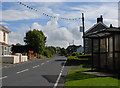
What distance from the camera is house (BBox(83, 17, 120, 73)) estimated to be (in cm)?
1455

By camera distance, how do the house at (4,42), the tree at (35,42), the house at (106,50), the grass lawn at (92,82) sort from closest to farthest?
1. the grass lawn at (92,82)
2. the house at (106,50)
3. the house at (4,42)
4. the tree at (35,42)

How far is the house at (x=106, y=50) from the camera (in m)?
14.5

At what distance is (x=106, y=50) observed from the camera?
1659 cm

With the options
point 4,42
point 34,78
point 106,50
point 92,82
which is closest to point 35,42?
point 4,42

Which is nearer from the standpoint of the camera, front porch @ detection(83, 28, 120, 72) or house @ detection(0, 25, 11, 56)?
front porch @ detection(83, 28, 120, 72)

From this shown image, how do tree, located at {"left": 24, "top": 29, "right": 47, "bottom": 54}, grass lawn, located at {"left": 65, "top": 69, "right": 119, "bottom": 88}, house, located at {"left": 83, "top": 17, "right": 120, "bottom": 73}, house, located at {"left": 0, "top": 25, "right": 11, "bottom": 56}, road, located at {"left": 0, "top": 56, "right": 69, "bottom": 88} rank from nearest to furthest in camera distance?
1. grass lawn, located at {"left": 65, "top": 69, "right": 119, "bottom": 88}
2. road, located at {"left": 0, "top": 56, "right": 69, "bottom": 88}
3. house, located at {"left": 83, "top": 17, "right": 120, "bottom": 73}
4. house, located at {"left": 0, "top": 25, "right": 11, "bottom": 56}
5. tree, located at {"left": 24, "top": 29, "right": 47, "bottom": 54}

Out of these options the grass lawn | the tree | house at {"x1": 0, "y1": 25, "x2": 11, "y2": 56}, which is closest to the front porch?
the grass lawn

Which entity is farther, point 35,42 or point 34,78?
point 35,42

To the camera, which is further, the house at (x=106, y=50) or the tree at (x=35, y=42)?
the tree at (x=35, y=42)

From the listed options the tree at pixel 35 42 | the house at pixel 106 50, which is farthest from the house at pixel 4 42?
the tree at pixel 35 42

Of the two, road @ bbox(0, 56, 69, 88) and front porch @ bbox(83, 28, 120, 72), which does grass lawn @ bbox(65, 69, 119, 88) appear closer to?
road @ bbox(0, 56, 69, 88)

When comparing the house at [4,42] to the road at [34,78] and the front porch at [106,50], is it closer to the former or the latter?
the road at [34,78]

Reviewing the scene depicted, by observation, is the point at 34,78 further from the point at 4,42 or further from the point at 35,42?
the point at 35,42

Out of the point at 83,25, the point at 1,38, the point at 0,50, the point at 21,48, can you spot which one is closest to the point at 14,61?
the point at 0,50
